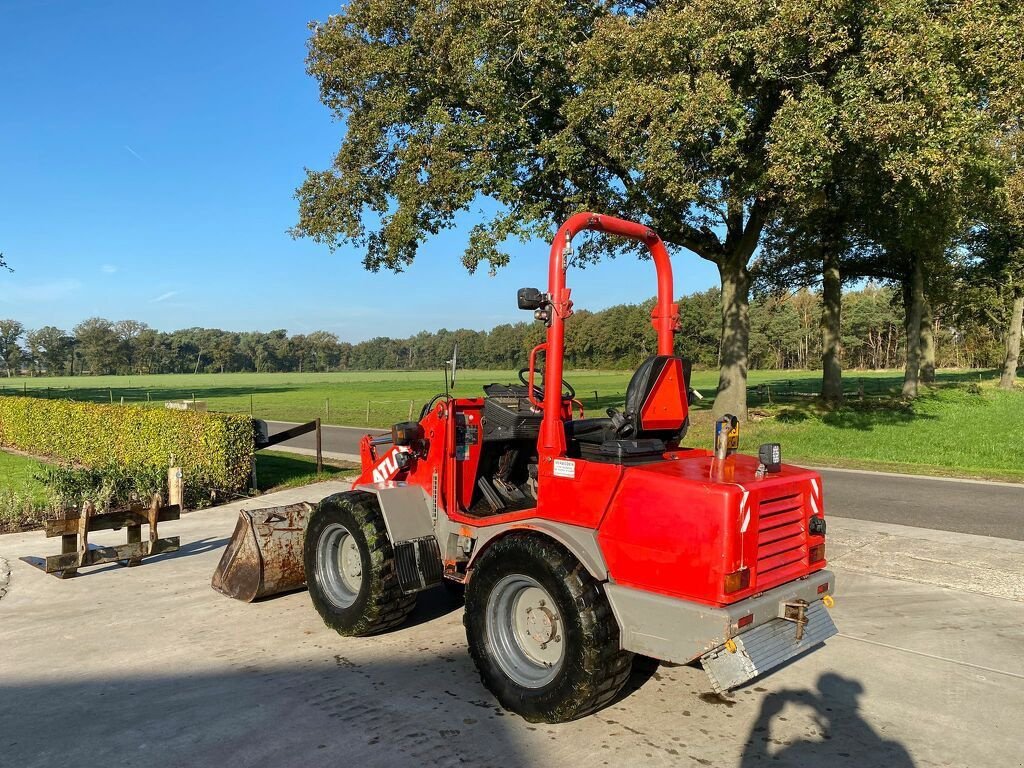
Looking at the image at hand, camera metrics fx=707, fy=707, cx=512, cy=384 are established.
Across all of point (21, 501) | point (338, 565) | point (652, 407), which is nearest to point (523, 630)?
point (652, 407)

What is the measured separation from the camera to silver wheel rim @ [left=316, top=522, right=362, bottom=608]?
5.04m

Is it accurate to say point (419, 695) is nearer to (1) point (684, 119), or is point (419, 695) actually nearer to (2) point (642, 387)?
(2) point (642, 387)

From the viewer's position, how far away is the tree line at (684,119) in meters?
11.2

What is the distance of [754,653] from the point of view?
10.6 feet

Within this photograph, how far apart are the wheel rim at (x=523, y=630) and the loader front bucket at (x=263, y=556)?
2.35 metres

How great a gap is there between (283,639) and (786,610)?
130 inches

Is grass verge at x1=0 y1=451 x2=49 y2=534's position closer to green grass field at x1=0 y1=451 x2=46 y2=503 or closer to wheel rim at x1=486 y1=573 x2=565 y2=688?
green grass field at x1=0 y1=451 x2=46 y2=503

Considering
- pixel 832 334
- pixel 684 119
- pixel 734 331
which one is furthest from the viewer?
pixel 832 334

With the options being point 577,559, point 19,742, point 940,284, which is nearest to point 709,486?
point 577,559

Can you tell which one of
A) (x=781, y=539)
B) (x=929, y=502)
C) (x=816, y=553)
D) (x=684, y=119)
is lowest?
(x=929, y=502)

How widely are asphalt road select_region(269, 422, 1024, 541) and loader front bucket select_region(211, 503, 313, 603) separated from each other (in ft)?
22.6

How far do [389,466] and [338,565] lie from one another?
86 centimetres

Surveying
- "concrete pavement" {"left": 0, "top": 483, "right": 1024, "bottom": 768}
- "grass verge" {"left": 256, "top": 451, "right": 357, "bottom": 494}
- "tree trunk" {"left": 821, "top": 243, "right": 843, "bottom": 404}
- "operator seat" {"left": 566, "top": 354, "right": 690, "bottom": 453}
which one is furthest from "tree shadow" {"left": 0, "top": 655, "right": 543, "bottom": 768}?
"tree trunk" {"left": 821, "top": 243, "right": 843, "bottom": 404}

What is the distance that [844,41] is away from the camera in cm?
1134
